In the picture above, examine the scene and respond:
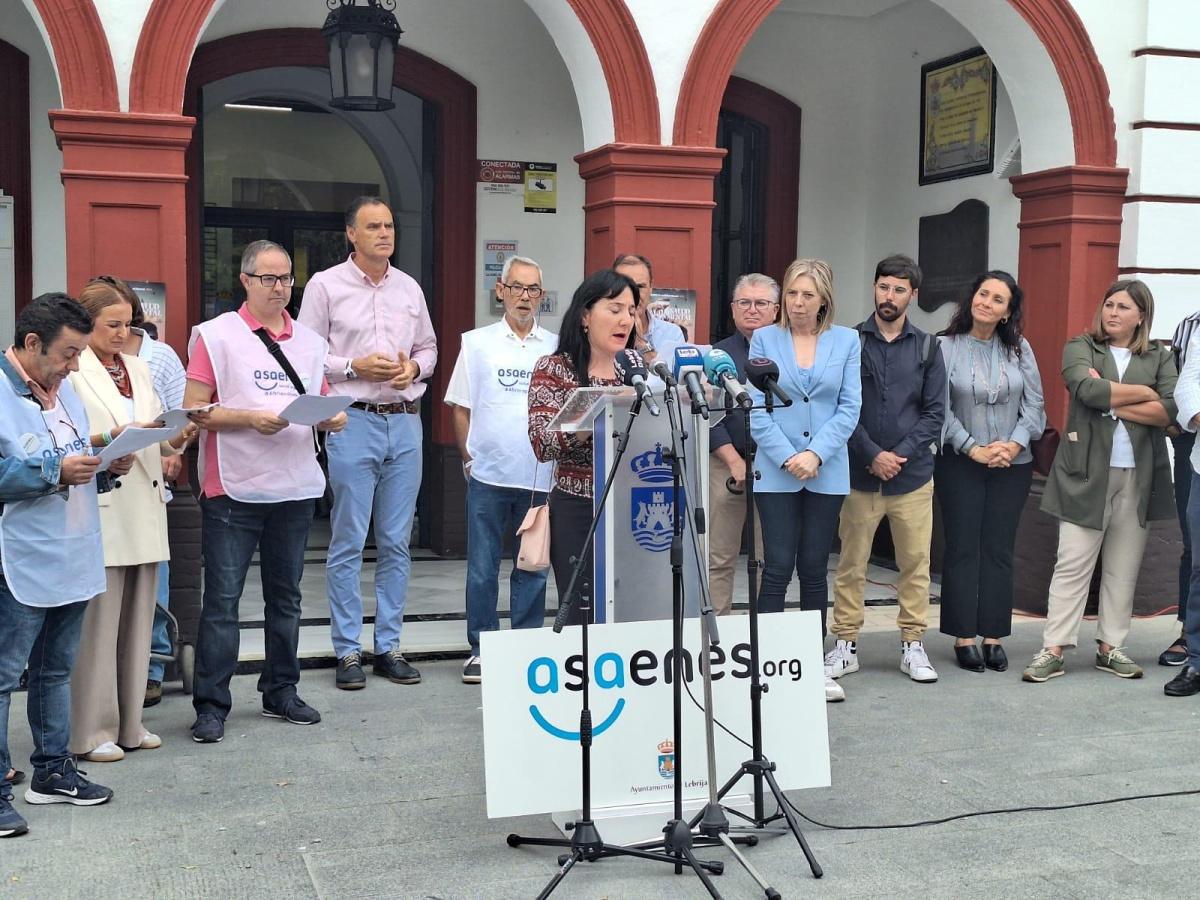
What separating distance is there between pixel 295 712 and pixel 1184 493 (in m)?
4.36

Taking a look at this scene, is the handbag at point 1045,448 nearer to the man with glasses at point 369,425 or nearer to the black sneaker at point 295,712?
the man with glasses at point 369,425

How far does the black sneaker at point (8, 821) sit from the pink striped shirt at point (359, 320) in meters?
2.26

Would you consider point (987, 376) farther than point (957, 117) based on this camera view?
No

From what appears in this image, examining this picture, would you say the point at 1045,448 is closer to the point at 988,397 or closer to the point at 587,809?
the point at 988,397

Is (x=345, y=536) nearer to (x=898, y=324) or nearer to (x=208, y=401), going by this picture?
(x=208, y=401)

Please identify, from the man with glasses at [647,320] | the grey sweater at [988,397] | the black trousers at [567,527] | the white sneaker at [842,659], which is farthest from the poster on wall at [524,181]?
the black trousers at [567,527]

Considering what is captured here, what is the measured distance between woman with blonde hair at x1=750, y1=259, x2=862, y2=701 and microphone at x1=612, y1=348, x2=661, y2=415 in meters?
1.82

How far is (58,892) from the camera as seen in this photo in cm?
386

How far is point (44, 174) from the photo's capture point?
8.30 m

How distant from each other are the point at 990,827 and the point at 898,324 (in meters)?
2.60

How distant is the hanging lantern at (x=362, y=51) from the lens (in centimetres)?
738

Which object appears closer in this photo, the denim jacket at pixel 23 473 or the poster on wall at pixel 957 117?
the denim jacket at pixel 23 473

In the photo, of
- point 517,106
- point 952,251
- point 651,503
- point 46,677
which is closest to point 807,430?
point 651,503

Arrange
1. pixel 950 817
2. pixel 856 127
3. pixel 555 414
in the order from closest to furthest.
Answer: pixel 950 817
pixel 555 414
pixel 856 127
